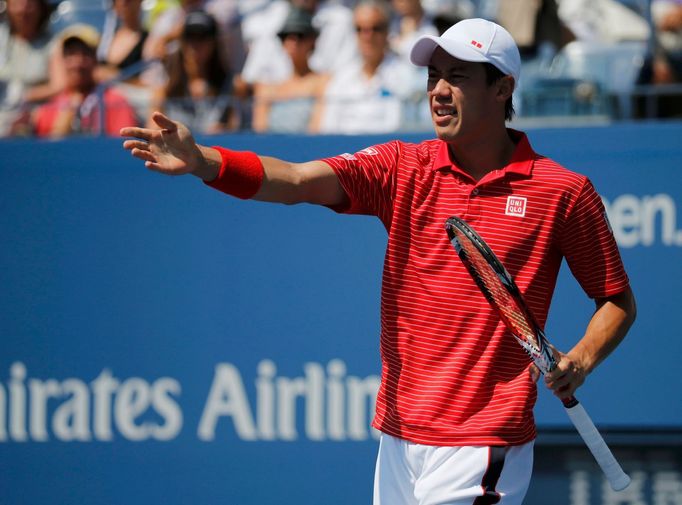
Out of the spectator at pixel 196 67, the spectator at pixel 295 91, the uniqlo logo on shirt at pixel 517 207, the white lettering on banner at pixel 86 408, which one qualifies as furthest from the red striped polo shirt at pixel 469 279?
the spectator at pixel 196 67

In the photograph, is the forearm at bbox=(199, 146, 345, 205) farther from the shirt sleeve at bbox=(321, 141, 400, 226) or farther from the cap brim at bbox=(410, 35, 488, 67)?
the cap brim at bbox=(410, 35, 488, 67)

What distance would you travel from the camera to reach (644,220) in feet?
15.5

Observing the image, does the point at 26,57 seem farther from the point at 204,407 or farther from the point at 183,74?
the point at 204,407

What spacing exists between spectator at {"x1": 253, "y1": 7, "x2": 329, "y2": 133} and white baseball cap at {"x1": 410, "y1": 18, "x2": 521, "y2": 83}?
250 centimetres

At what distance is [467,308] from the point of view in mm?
3109

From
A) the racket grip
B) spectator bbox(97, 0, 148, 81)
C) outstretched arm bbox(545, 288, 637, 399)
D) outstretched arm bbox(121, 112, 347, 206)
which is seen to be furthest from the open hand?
spectator bbox(97, 0, 148, 81)

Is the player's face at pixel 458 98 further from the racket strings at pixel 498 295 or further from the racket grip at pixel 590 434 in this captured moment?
the racket grip at pixel 590 434

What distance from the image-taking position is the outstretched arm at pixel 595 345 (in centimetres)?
293

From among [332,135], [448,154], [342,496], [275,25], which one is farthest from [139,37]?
[448,154]

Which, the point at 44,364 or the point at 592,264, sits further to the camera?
the point at 44,364

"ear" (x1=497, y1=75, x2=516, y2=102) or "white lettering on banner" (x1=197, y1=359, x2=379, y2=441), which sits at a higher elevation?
"ear" (x1=497, y1=75, x2=516, y2=102)

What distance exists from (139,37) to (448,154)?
174 inches

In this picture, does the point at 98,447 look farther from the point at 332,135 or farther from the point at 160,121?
the point at 160,121

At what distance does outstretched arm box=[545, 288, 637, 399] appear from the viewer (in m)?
2.93
